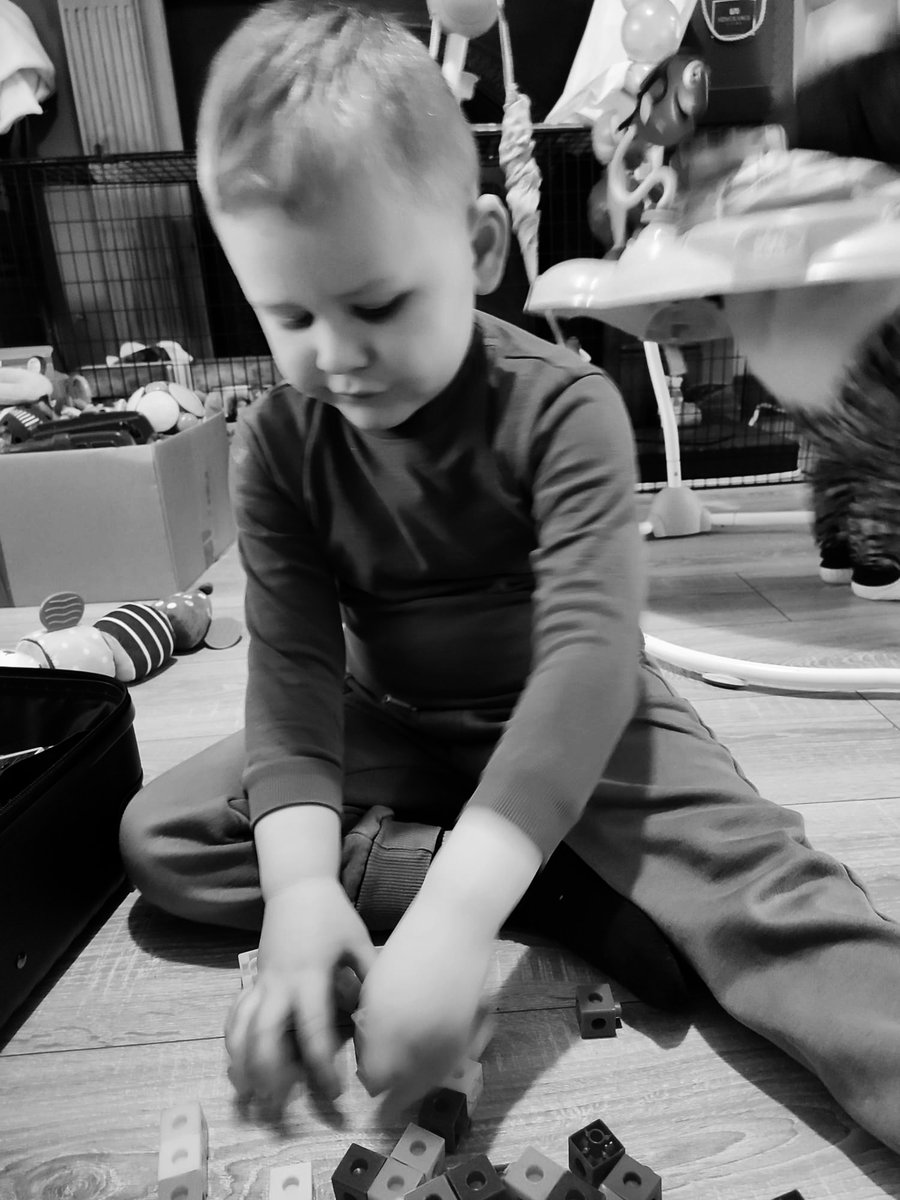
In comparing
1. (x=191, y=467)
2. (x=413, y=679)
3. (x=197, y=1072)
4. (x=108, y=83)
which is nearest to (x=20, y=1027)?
(x=197, y=1072)

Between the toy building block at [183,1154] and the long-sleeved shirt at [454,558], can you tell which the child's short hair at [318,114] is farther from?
the toy building block at [183,1154]

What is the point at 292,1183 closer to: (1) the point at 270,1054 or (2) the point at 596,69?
(1) the point at 270,1054

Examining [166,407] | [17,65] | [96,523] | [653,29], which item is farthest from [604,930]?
[17,65]

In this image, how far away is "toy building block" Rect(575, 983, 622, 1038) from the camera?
52 cm

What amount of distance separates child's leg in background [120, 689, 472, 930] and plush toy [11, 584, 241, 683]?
1.08 ft

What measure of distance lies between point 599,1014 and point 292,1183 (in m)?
0.19

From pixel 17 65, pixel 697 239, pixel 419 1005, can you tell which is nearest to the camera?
pixel 697 239

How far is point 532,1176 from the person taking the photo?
1.36 feet

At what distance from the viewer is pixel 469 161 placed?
19.2 inches

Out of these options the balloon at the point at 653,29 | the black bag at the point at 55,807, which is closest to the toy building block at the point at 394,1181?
the black bag at the point at 55,807

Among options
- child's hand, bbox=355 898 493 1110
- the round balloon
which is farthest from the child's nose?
the round balloon

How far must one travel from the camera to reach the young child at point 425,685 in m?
0.41

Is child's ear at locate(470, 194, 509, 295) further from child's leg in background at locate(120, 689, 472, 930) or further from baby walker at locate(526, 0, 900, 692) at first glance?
child's leg in background at locate(120, 689, 472, 930)

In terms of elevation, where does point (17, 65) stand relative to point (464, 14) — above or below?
above
